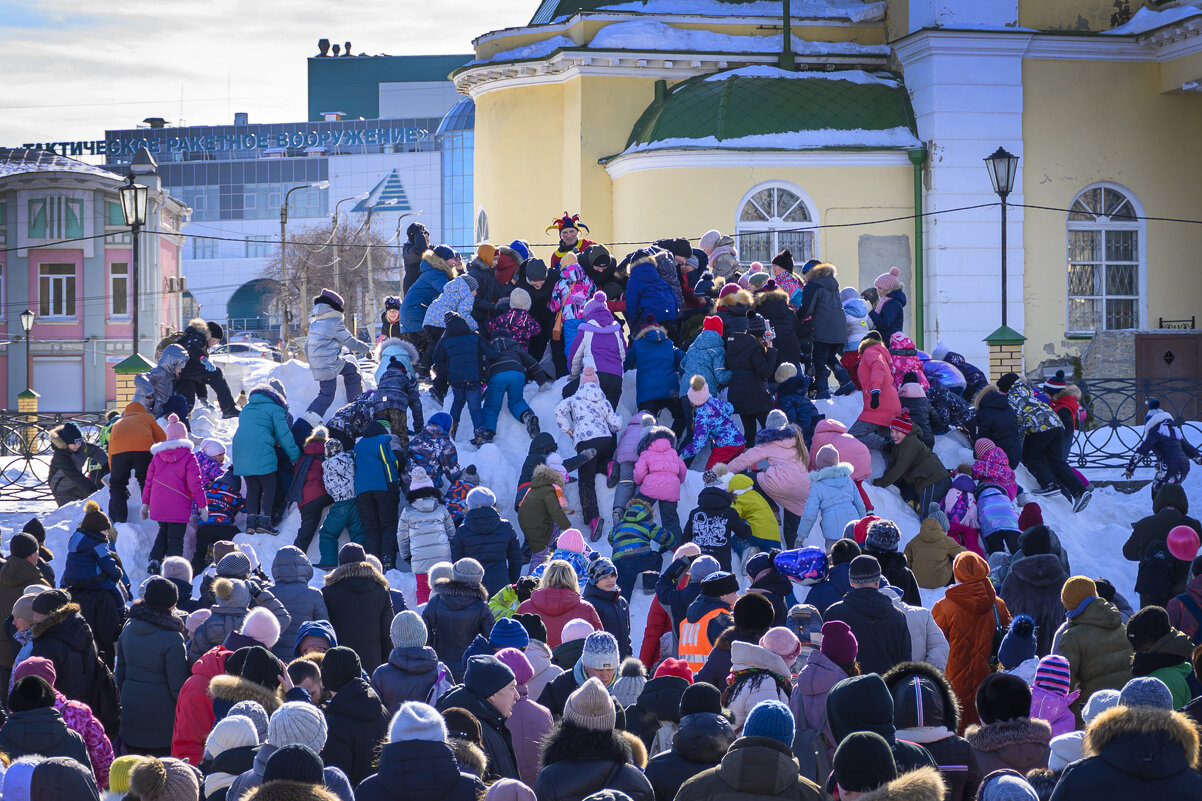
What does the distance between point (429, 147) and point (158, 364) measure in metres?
80.8

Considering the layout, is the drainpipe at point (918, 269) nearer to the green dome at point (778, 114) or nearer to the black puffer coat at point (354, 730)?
the green dome at point (778, 114)

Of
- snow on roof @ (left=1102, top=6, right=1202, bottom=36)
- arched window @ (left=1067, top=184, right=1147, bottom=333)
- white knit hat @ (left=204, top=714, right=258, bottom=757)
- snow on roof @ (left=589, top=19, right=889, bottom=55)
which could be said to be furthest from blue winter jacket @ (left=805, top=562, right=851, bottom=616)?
snow on roof @ (left=1102, top=6, right=1202, bottom=36)

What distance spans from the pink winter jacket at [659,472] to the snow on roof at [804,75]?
1294 cm

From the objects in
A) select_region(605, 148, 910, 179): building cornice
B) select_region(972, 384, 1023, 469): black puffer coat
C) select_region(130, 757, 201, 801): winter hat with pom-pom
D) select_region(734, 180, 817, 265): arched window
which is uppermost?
select_region(605, 148, 910, 179): building cornice

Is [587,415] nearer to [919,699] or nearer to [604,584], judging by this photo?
[604,584]

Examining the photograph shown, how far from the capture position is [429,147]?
9319cm

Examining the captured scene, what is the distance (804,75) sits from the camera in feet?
78.8

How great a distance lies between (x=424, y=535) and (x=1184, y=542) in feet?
20.0

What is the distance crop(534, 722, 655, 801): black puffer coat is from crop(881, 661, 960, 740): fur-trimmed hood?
46.9 inches

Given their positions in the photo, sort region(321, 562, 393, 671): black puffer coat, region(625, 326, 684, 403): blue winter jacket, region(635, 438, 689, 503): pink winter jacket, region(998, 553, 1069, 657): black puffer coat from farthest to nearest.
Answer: region(625, 326, 684, 403): blue winter jacket
region(635, 438, 689, 503): pink winter jacket
region(998, 553, 1069, 657): black puffer coat
region(321, 562, 393, 671): black puffer coat

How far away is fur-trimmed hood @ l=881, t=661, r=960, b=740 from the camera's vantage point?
560 centimetres

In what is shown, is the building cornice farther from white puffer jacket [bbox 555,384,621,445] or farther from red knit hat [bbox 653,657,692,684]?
red knit hat [bbox 653,657,692,684]

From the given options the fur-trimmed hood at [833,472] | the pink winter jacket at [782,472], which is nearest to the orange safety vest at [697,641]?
the fur-trimmed hood at [833,472]

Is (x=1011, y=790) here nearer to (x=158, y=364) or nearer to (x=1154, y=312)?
(x=158, y=364)
